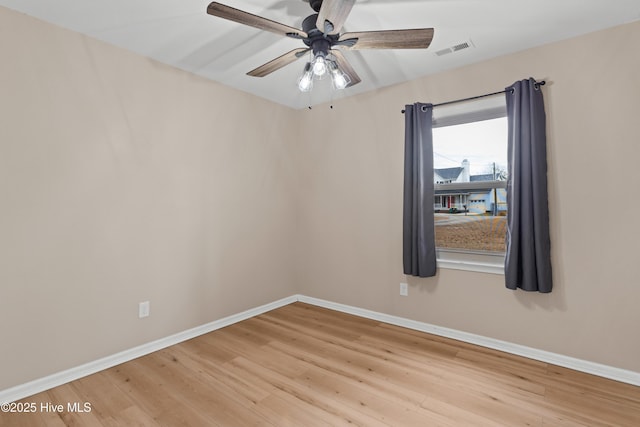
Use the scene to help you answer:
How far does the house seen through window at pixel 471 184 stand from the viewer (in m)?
2.97

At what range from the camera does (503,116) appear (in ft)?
9.56

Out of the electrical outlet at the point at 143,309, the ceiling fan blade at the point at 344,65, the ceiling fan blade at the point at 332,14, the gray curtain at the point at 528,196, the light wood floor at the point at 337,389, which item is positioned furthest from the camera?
the electrical outlet at the point at 143,309

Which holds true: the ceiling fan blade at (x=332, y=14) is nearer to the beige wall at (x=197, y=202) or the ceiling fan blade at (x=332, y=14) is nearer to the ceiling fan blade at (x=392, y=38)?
the ceiling fan blade at (x=392, y=38)

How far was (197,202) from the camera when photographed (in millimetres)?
3133

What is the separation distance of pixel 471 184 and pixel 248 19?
2.42 metres

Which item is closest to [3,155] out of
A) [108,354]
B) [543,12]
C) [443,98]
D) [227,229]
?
[108,354]

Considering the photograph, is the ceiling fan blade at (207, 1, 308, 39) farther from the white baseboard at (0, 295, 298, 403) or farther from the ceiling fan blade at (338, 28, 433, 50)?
the white baseboard at (0, 295, 298, 403)

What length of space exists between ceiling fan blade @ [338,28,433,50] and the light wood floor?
7.10 ft

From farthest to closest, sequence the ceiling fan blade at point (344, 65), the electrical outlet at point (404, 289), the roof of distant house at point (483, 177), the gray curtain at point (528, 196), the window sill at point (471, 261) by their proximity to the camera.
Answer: the electrical outlet at point (404, 289) < the roof of distant house at point (483, 177) < the window sill at point (471, 261) < the gray curtain at point (528, 196) < the ceiling fan blade at point (344, 65)

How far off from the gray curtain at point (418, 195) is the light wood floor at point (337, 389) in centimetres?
74

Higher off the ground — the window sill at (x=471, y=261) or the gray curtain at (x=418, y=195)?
the gray curtain at (x=418, y=195)

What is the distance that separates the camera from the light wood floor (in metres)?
1.90

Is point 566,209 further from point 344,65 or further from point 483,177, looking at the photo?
point 344,65

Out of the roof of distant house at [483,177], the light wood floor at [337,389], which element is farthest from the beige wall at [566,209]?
the roof of distant house at [483,177]
